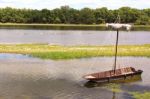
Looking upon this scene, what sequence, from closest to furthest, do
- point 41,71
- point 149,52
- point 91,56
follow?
point 41,71 → point 91,56 → point 149,52

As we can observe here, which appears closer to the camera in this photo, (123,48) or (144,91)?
(144,91)

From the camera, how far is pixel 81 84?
4756cm

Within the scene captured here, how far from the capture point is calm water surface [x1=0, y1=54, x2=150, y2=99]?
138 feet

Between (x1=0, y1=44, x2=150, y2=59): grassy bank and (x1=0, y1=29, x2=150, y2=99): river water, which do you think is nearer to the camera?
(x1=0, y1=29, x2=150, y2=99): river water

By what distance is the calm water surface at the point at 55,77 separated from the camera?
42.1 meters

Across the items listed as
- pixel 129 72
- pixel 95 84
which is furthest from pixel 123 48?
pixel 95 84

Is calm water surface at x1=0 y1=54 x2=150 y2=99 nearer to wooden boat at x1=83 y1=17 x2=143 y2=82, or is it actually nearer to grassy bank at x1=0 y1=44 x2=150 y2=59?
wooden boat at x1=83 y1=17 x2=143 y2=82

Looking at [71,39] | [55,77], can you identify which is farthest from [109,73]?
[71,39]

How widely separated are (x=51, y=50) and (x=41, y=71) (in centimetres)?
2175

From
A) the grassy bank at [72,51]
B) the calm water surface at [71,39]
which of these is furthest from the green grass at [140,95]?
the calm water surface at [71,39]

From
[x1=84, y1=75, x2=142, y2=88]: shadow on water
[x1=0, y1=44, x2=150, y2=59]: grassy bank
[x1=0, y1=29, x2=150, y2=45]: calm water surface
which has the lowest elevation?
[x1=0, y1=29, x2=150, y2=45]: calm water surface

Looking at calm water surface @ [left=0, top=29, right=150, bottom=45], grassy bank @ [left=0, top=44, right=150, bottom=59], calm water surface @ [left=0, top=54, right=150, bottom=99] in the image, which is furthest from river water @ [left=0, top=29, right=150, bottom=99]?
calm water surface @ [left=0, top=29, right=150, bottom=45]

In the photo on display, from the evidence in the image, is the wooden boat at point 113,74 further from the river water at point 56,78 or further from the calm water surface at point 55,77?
the calm water surface at point 55,77

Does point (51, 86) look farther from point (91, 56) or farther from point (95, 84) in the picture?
point (91, 56)
